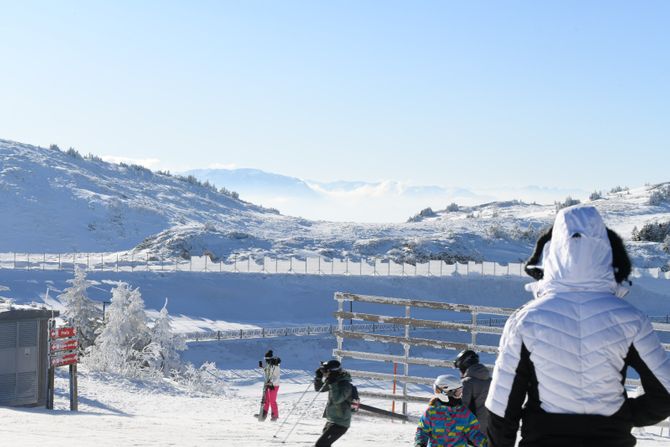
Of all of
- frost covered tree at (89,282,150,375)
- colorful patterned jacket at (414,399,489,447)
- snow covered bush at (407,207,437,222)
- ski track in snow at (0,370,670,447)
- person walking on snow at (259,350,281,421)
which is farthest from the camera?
snow covered bush at (407,207,437,222)

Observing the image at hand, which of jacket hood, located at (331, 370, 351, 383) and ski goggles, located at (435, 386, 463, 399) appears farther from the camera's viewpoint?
jacket hood, located at (331, 370, 351, 383)

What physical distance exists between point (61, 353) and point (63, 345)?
0.15 meters

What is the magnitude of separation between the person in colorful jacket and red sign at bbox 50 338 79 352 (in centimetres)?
1220

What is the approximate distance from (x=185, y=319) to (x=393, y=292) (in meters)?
16.6

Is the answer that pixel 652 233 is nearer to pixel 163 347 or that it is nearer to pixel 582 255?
pixel 163 347

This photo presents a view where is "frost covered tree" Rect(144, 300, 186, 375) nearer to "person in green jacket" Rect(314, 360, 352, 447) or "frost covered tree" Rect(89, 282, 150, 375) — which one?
"frost covered tree" Rect(89, 282, 150, 375)

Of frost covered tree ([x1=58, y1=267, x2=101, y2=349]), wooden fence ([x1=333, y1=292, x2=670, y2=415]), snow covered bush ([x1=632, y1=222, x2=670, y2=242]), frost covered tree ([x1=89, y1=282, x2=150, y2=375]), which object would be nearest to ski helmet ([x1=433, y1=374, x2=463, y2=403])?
wooden fence ([x1=333, y1=292, x2=670, y2=415])

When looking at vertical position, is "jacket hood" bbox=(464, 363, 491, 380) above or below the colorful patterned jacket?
above

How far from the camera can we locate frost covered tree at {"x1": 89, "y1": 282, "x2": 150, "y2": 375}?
28.6 m

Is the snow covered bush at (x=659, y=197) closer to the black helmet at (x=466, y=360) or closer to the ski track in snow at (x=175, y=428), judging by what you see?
the ski track in snow at (x=175, y=428)

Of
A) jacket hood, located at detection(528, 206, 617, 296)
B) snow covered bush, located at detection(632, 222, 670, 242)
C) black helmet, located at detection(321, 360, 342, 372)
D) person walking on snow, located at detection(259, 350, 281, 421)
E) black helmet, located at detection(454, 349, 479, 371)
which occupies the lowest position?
person walking on snow, located at detection(259, 350, 281, 421)

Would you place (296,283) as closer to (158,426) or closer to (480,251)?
(480,251)

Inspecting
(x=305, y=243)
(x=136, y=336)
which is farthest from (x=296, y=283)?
(x=136, y=336)

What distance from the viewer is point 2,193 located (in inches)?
3829
